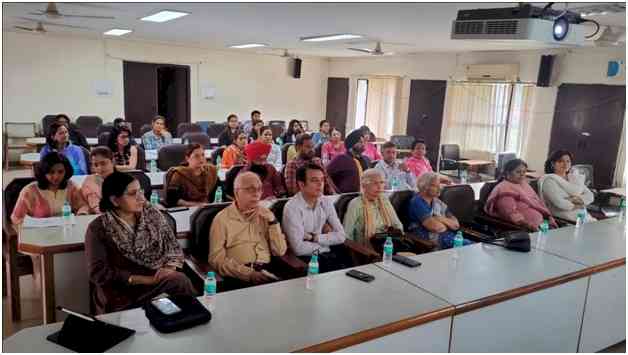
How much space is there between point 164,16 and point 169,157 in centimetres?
163

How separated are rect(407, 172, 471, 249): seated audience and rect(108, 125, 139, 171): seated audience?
3204mm

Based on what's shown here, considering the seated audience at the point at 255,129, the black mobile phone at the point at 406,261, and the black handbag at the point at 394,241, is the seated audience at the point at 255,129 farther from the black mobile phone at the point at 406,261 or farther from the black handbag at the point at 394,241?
the black mobile phone at the point at 406,261

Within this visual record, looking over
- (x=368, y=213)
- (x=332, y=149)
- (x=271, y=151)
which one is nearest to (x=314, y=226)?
(x=368, y=213)

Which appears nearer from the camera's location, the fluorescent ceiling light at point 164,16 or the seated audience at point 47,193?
the seated audience at point 47,193

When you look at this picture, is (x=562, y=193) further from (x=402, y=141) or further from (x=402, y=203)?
(x=402, y=141)

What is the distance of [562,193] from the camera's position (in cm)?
457

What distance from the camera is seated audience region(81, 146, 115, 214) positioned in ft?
11.6

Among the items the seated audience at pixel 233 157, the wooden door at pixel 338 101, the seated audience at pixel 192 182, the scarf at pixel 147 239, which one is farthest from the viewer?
the wooden door at pixel 338 101

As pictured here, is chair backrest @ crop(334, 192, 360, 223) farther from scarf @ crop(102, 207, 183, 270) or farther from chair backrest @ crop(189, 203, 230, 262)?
scarf @ crop(102, 207, 183, 270)

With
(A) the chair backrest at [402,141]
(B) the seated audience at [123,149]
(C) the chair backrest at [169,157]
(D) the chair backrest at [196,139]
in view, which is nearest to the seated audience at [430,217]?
(C) the chair backrest at [169,157]

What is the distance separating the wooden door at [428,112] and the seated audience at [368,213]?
6.33 meters

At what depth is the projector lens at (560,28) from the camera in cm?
313

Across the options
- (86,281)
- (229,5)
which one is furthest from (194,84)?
(86,281)

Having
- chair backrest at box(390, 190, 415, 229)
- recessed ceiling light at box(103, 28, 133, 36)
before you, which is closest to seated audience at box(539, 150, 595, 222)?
chair backrest at box(390, 190, 415, 229)
